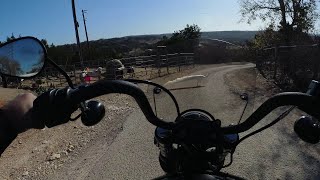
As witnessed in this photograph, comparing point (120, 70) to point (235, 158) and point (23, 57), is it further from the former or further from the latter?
point (23, 57)

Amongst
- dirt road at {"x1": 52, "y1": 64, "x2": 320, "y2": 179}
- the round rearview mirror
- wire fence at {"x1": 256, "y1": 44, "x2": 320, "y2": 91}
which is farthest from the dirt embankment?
wire fence at {"x1": 256, "y1": 44, "x2": 320, "y2": 91}

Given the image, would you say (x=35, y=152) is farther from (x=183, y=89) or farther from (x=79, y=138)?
(x=183, y=89)

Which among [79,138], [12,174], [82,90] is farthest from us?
[79,138]

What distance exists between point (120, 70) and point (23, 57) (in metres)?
24.4

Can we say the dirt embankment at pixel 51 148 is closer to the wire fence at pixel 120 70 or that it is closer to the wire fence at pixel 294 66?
the wire fence at pixel 294 66

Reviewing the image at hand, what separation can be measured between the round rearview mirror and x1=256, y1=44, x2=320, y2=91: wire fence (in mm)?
11861

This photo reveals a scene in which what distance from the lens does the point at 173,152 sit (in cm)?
183

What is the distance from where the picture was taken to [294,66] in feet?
51.6

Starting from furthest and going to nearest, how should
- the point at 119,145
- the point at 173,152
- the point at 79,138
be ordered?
the point at 79,138, the point at 119,145, the point at 173,152

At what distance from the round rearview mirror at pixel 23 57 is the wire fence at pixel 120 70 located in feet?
72.6

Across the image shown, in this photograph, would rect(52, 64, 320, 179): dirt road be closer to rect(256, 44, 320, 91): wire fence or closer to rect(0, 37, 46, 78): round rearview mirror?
rect(0, 37, 46, 78): round rearview mirror

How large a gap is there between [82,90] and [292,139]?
6612 mm

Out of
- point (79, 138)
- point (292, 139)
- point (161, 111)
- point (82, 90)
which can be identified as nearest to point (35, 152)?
point (79, 138)

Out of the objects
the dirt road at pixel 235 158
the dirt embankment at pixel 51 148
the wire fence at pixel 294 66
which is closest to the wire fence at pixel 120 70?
the wire fence at pixel 294 66
